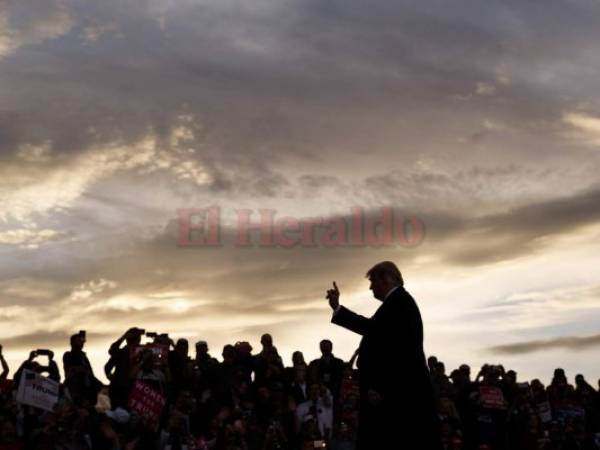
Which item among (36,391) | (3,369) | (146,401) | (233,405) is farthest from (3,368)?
(233,405)

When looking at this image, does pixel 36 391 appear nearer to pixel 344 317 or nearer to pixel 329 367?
pixel 329 367

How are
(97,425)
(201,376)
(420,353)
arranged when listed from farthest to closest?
(201,376), (97,425), (420,353)

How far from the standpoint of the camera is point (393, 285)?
10.7 metres

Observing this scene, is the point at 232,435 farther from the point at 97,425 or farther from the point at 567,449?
the point at 567,449

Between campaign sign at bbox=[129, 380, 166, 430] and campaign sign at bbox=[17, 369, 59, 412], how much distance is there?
1.34 meters

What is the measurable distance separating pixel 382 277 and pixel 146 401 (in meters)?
8.59

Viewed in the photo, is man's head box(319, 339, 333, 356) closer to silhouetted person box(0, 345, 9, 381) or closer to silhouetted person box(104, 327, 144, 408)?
silhouetted person box(104, 327, 144, 408)

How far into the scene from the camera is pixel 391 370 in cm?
1042

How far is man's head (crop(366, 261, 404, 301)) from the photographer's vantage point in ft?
34.8

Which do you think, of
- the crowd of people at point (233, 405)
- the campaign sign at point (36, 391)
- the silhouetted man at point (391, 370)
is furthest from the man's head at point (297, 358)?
the silhouetted man at point (391, 370)

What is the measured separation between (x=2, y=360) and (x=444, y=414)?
921 cm

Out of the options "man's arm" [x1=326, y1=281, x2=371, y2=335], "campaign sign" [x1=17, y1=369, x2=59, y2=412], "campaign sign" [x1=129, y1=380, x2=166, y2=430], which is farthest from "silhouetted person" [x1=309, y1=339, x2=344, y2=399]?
"man's arm" [x1=326, y1=281, x2=371, y2=335]

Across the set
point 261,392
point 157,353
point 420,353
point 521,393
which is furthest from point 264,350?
point 420,353

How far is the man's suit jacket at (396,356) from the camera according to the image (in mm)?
10398
